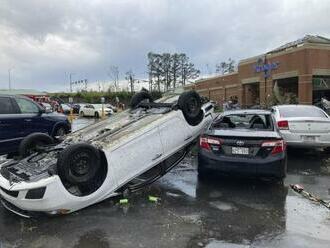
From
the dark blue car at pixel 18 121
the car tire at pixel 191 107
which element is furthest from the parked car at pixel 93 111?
the car tire at pixel 191 107

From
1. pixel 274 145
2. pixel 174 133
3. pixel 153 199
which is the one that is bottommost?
pixel 153 199

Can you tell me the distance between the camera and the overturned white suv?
243 inches

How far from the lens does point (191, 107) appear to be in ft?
28.5

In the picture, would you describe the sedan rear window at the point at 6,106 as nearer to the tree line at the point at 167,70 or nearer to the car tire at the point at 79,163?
the car tire at the point at 79,163

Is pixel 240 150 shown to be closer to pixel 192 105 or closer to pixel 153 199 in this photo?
pixel 192 105

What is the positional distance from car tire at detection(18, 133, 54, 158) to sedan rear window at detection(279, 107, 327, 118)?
667 centimetres

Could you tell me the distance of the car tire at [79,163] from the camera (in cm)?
629

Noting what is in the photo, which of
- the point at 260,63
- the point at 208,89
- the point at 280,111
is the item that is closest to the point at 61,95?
the point at 208,89

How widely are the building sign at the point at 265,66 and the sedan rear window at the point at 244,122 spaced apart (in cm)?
2393

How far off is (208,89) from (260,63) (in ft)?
57.3

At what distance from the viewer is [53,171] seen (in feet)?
20.6

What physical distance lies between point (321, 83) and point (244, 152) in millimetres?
24046

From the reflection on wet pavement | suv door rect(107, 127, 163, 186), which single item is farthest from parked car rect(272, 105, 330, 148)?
suv door rect(107, 127, 163, 186)

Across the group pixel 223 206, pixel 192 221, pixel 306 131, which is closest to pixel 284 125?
pixel 306 131
